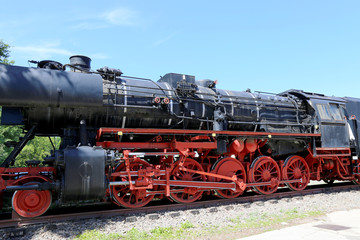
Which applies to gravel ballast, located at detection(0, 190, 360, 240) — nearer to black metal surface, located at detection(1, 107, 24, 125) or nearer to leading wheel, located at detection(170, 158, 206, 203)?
leading wheel, located at detection(170, 158, 206, 203)

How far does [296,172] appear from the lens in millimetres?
9609

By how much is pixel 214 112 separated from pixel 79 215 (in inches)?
188

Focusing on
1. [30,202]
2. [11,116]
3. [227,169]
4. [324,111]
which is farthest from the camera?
[324,111]

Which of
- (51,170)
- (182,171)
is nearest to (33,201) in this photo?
(51,170)

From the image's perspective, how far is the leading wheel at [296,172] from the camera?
31.1ft

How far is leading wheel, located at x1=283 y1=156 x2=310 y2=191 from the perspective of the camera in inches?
373

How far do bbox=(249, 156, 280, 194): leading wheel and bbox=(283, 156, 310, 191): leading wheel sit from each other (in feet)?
1.74

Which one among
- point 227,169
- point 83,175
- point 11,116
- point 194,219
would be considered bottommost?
point 194,219

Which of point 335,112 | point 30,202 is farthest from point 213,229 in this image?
point 335,112

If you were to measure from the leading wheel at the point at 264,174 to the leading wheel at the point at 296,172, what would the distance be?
53cm

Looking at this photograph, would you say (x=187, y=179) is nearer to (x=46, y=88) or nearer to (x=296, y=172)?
(x=46, y=88)

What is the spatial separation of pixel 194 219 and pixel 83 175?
2.81 m

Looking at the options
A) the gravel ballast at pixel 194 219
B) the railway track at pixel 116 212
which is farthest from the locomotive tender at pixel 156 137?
the gravel ballast at pixel 194 219

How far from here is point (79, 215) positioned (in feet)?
19.6
